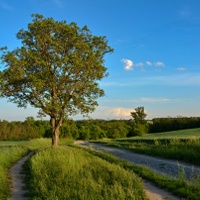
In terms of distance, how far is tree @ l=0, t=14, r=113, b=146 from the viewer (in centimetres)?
2462

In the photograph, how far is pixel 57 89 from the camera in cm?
2602

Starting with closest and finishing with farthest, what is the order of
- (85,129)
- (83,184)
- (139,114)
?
(83,184)
(85,129)
(139,114)

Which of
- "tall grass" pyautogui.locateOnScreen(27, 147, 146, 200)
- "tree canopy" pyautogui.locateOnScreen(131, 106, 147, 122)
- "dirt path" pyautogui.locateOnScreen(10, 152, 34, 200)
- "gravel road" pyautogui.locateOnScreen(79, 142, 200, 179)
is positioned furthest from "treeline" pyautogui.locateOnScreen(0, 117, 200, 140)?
"tall grass" pyautogui.locateOnScreen(27, 147, 146, 200)

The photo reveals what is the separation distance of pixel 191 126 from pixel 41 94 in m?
70.8

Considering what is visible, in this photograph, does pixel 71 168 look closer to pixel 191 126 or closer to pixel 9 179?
pixel 9 179

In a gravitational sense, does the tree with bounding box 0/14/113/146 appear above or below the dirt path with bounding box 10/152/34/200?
above

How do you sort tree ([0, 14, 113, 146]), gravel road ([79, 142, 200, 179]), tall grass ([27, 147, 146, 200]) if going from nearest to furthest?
→ tall grass ([27, 147, 146, 200]) < gravel road ([79, 142, 200, 179]) < tree ([0, 14, 113, 146])

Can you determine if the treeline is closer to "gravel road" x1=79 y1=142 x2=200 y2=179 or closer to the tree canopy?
the tree canopy

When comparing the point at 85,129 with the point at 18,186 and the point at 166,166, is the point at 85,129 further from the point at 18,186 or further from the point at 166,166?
the point at 18,186

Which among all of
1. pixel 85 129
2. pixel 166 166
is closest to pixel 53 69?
pixel 166 166

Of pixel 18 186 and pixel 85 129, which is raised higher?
pixel 85 129

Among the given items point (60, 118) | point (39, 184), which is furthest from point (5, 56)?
point (39, 184)

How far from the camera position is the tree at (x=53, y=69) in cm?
2462

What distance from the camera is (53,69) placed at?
25531 millimetres
